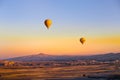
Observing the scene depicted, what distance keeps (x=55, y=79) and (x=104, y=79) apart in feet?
18.5

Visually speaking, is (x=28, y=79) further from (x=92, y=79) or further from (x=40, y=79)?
(x=92, y=79)

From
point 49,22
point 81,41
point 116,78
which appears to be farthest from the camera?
point 81,41

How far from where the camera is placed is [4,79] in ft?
119

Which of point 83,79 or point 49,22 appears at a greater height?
point 49,22

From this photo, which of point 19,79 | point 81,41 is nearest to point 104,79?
point 19,79

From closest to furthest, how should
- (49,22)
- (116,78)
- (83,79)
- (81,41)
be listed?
(116,78) < (83,79) < (49,22) < (81,41)

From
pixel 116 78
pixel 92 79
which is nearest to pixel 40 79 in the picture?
pixel 92 79

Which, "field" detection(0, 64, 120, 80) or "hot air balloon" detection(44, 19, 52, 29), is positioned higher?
"hot air balloon" detection(44, 19, 52, 29)

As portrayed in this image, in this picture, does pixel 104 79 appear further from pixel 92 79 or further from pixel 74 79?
pixel 74 79

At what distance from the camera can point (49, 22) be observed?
39.1 meters

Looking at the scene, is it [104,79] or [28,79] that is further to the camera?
[28,79]

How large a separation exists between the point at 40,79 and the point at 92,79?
574cm

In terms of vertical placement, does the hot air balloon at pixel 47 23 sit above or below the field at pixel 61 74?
above

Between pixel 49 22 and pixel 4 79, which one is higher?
pixel 49 22
